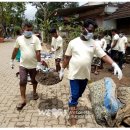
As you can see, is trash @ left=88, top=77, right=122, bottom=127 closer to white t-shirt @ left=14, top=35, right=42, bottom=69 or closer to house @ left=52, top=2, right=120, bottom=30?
white t-shirt @ left=14, top=35, right=42, bottom=69

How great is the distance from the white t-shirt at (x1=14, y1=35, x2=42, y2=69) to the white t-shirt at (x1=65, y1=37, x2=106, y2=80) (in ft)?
4.62

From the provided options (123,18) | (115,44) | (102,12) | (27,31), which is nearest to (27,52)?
(27,31)

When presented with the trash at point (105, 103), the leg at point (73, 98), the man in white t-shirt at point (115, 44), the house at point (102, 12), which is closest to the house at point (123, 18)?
the house at point (102, 12)

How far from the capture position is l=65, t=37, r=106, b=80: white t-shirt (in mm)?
5164

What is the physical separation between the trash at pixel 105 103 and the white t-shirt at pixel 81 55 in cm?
74

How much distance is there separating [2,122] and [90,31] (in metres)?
2.44

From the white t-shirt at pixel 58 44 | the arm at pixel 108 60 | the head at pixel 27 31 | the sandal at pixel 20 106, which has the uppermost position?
the head at pixel 27 31

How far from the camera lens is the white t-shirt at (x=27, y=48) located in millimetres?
6422

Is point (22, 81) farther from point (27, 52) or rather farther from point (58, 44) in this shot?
point (58, 44)

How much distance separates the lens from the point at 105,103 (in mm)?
5602

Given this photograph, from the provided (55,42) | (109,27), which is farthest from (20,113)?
(109,27)

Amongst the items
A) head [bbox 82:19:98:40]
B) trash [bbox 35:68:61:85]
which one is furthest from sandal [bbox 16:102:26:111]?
head [bbox 82:19:98:40]

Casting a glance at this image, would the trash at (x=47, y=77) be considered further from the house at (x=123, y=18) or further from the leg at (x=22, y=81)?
the house at (x=123, y=18)

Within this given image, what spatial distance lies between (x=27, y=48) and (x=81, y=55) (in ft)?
5.63
